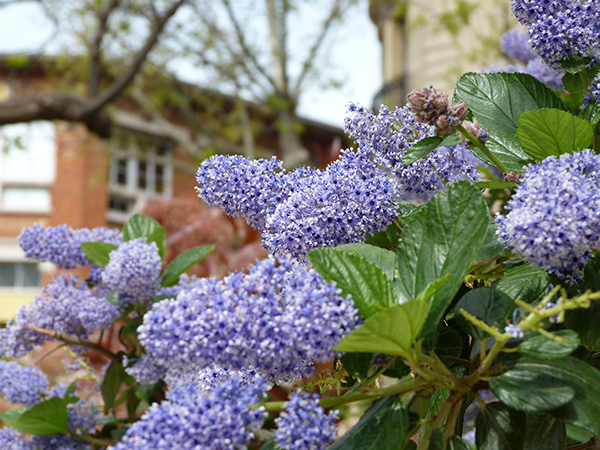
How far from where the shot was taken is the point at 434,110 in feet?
2.52

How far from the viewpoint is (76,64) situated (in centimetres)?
1105

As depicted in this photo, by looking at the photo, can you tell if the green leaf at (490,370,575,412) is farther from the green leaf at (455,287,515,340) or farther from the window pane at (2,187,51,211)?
the window pane at (2,187,51,211)

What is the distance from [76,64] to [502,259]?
38.1ft

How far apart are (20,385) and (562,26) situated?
4.33 ft

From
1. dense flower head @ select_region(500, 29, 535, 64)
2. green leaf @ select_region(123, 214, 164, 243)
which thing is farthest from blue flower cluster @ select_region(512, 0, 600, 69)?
dense flower head @ select_region(500, 29, 535, 64)

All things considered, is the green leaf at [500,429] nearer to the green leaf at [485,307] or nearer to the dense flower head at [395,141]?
the green leaf at [485,307]

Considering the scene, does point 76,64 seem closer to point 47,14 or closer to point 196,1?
point 196,1

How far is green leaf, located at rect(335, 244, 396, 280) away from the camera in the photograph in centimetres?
71

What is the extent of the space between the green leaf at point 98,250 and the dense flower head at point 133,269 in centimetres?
8

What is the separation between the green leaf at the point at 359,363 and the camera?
2.14ft

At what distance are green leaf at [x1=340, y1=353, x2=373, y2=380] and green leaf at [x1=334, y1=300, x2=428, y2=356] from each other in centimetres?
6

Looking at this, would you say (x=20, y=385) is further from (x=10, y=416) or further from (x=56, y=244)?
(x=56, y=244)

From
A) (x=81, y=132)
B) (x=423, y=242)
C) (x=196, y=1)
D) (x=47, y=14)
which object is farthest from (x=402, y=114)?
(x=81, y=132)

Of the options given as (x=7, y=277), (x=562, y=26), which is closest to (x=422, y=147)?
(x=562, y=26)
